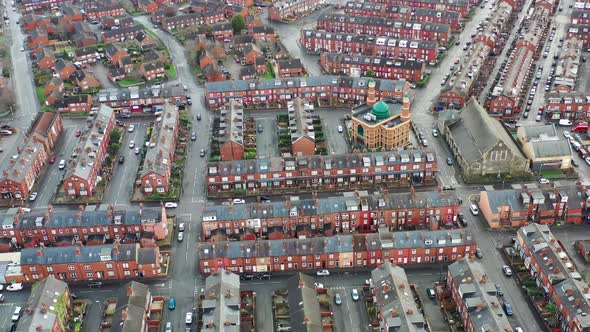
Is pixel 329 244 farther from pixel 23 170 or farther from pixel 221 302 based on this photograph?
pixel 23 170

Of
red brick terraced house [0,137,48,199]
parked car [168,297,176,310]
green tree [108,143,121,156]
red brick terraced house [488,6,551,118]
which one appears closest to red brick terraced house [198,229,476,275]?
parked car [168,297,176,310]

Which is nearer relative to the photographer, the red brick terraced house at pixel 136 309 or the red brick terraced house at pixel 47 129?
the red brick terraced house at pixel 136 309

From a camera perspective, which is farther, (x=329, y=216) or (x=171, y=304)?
(x=329, y=216)

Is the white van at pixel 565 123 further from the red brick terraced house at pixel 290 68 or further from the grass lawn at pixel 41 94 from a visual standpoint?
the grass lawn at pixel 41 94

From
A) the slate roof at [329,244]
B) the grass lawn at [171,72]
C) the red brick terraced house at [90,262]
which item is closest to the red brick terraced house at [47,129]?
the grass lawn at [171,72]

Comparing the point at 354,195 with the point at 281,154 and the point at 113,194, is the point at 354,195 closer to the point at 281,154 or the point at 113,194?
the point at 281,154

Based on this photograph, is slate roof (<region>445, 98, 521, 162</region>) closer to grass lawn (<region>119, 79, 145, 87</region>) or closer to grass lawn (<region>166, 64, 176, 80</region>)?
grass lawn (<region>166, 64, 176, 80</region>)

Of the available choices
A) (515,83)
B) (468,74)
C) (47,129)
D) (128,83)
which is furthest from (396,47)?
(47,129)
